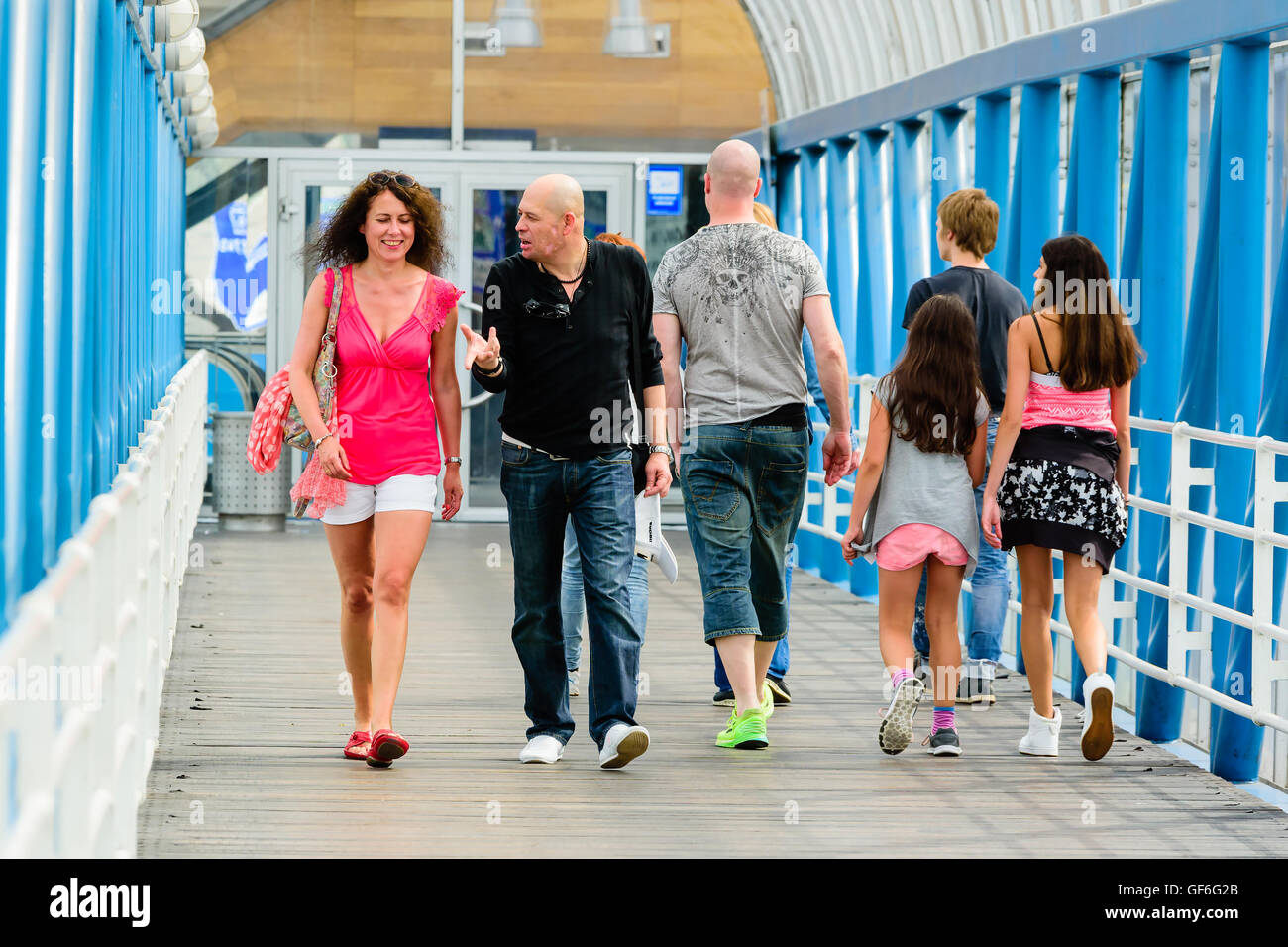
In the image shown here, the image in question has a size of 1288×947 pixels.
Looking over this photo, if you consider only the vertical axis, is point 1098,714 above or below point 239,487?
below

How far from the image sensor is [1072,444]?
18.4ft

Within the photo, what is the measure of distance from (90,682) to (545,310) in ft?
8.37

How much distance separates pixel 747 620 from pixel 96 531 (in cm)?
282

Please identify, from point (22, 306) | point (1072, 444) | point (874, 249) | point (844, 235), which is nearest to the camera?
point (22, 306)

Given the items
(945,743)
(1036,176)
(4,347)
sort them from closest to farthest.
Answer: (4,347), (945,743), (1036,176)

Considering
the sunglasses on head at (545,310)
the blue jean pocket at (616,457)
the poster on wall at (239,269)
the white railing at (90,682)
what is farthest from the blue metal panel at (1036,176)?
the poster on wall at (239,269)

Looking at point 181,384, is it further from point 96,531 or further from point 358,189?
point 96,531

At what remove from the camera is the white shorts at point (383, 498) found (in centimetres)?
523

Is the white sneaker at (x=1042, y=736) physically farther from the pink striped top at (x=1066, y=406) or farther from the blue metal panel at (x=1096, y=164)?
the blue metal panel at (x=1096, y=164)

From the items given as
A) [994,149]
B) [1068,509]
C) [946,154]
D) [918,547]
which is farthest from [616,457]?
[946,154]

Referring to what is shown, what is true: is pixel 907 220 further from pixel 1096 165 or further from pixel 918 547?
pixel 918 547

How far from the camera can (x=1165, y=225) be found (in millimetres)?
6875

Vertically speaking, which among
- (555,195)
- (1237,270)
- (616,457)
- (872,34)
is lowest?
(616,457)
